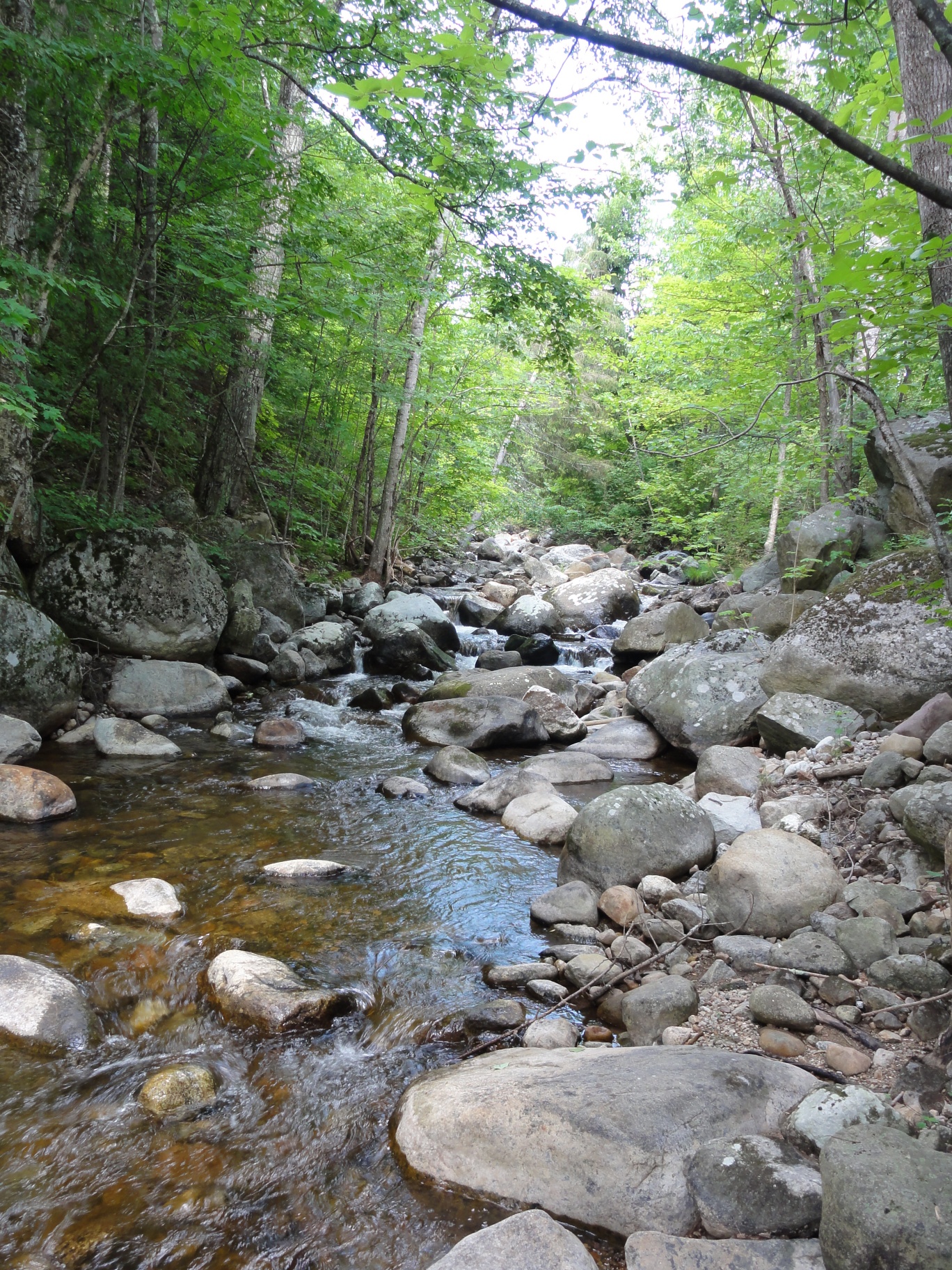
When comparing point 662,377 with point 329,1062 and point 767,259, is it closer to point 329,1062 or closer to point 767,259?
point 767,259

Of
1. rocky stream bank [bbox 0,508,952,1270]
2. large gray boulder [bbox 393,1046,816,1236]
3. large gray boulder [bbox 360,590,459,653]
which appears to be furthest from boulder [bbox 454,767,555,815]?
large gray boulder [bbox 360,590,459,653]

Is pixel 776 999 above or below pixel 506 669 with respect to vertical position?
below

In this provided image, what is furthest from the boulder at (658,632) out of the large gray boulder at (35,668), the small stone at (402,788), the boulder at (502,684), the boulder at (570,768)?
the large gray boulder at (35,668)

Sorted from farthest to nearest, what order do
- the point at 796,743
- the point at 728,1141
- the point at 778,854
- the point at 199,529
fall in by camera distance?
the point at 199,529 → the point at 796,743 → the point at 778,854 → the point at 728,1141

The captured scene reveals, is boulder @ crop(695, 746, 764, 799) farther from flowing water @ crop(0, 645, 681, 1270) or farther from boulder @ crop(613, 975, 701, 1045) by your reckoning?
boulder @ crop(613, 975, 701, 1045)

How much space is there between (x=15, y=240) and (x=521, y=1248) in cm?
752

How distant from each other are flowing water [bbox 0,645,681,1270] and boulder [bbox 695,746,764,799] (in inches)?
44.7

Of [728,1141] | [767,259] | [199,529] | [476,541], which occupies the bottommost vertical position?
[728,1141]

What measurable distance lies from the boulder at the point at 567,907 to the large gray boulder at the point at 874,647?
3.00 meters

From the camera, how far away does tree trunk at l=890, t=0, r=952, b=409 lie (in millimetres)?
2535

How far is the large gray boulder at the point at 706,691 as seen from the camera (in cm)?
711

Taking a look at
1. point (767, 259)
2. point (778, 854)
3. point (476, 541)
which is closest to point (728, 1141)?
point (778, 854)

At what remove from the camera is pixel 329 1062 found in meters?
3.08

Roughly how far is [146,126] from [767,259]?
8631 mm
